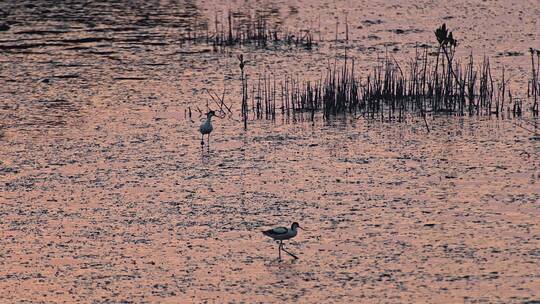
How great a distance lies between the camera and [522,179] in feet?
30.3

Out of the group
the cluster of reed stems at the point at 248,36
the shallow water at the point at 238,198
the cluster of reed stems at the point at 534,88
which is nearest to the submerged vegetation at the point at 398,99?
the cluster of reed stems at the point at 534,88

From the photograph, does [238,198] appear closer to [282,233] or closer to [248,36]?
[282,233]

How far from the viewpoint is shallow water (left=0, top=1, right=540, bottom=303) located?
7.07 meters

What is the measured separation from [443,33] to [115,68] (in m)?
4.99

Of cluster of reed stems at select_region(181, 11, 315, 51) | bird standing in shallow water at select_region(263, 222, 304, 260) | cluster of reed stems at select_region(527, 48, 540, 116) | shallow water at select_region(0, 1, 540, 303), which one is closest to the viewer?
shallow water at select_region(0, 1, 540, 303)

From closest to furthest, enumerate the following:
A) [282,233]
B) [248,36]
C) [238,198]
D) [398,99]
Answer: [282,233] < [238,198] < [398,99] < [248,36]

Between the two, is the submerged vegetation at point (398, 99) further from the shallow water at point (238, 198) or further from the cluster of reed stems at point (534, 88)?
the shallow water at point (238, 198)

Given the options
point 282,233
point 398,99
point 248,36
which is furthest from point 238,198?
point 248,36

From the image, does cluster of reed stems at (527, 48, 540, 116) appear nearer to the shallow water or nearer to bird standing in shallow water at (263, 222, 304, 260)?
the shallow water

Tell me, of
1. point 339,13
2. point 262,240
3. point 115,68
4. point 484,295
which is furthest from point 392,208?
point 339,13

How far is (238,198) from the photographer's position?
8.96m

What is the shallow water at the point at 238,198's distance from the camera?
23.2ft

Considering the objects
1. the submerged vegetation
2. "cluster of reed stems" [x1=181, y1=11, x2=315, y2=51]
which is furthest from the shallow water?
"cluster of reed stems" [x1=181, y1=11, x2=315, y2=51]

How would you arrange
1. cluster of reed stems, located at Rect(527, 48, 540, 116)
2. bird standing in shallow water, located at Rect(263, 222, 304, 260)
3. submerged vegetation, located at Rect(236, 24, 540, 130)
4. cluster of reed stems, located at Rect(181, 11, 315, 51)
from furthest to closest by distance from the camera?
cluster of reed stems, located at Rect(181, 11, 315, 51)
submerged vegetation, located at Rect(236, 24, 540, 130)
cluster of reed stems, located at Rect(527, 48, 540, 116)
bird standing in shallow water, located at Rect(263, 222, 304, 260)
